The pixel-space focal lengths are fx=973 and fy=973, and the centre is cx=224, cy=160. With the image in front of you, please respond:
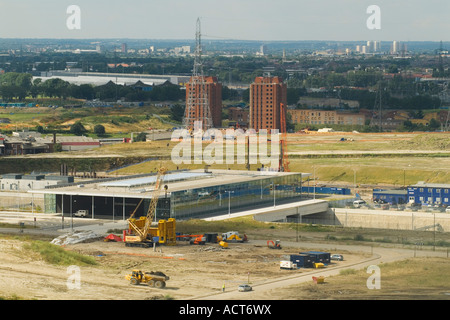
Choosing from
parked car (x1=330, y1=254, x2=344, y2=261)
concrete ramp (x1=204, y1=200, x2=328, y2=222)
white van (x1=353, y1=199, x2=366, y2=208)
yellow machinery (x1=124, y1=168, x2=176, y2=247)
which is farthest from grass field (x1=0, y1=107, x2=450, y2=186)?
parked car (x1=330, y1=254, x2=344, y2=261)

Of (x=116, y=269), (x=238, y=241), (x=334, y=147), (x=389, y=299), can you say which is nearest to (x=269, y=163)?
(x=334, y=147)

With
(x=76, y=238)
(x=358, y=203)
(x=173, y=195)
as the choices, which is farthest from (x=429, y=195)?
(x=76, y=238)

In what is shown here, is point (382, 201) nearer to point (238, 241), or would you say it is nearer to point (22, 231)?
point (238, 241)

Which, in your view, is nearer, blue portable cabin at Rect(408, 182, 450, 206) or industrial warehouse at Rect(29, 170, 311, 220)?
industrial warehouse at Rect(29, 170, 311, 220)

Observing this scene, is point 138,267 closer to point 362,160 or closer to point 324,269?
point 324,269

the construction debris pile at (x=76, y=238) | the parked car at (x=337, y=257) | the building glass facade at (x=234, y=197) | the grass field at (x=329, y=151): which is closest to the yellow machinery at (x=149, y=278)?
the parked car at (x=337, y=257)

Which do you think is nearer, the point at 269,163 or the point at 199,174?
the point at 199,174

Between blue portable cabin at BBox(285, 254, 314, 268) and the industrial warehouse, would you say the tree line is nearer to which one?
the industrial warehouse
